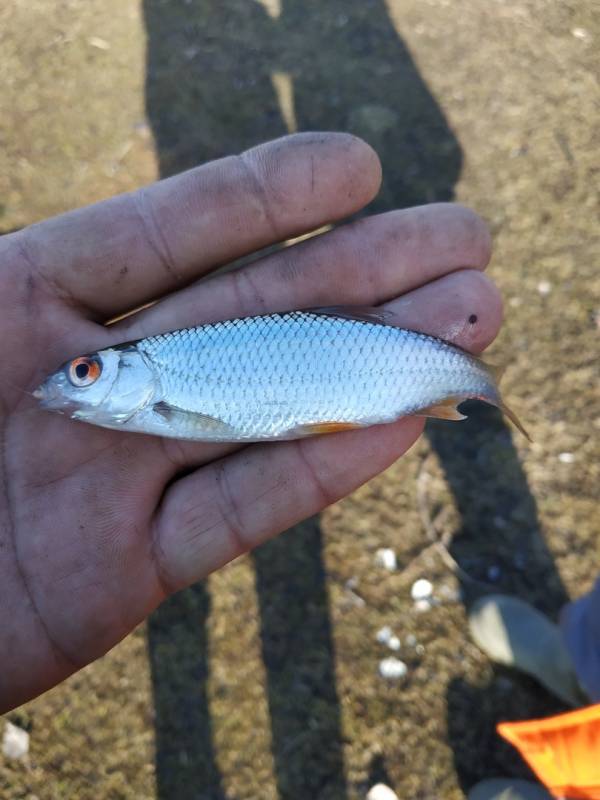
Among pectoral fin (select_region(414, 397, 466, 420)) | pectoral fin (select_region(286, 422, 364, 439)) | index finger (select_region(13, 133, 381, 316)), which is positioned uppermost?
index finger (select_region(13, 133, 381, 316))

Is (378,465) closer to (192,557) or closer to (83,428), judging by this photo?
(192,557)

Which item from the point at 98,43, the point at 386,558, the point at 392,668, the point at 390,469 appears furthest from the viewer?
the point at 98,43

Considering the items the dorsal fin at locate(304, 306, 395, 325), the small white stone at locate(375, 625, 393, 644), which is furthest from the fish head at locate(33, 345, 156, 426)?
the small white stone at locate(375, 625, 393, 644)

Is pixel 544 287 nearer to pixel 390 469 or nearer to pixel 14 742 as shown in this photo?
pixel 390 469

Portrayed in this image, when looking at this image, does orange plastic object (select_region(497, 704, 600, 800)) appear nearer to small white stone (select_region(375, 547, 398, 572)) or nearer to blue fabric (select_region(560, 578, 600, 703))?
blue fabric (select_region(560, 578, 600, 703))

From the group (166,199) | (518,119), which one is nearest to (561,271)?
(518,119)

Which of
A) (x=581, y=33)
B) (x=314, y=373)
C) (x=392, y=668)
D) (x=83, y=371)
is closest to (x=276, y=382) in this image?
(x=314, y=373)

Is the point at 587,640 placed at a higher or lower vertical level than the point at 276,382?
lower
